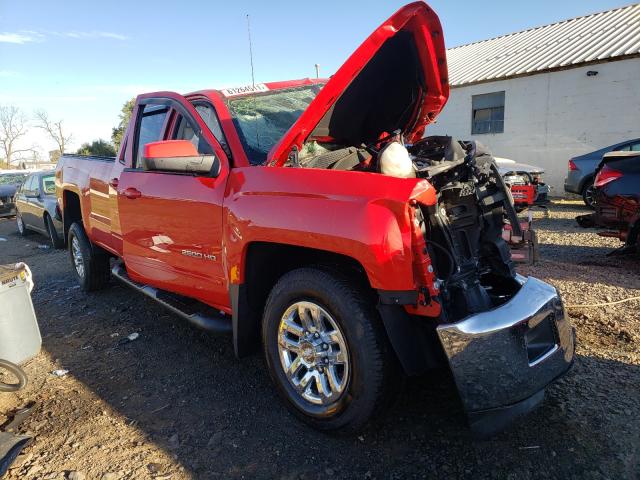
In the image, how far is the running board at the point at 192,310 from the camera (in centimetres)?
314

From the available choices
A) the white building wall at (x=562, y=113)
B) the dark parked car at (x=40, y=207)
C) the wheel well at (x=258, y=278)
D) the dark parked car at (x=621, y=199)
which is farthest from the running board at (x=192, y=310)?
the white building wall at (x=562, y=113)

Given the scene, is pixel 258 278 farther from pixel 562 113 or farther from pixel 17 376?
pixel 562 113

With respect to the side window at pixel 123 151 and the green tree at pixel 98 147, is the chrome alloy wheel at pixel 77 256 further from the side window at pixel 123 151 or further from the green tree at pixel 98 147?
the green tree at pixel 98 147

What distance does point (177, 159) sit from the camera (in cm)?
298

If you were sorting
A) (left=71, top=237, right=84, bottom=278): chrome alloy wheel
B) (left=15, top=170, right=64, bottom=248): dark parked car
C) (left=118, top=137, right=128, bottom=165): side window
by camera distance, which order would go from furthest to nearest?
(left=15, top=170, right=64, bottom=248): dark parked car, (left=71, top=237, right=84, bottom=278): chrome alloy wheel, (left=118, top=137, right=128, bottom=165): side window

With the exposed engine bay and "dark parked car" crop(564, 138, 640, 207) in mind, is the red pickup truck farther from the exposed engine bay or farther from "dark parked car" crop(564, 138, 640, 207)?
"dark parked car" crop(564, 138, 640, 207)

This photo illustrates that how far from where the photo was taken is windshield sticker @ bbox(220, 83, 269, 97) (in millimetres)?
3480

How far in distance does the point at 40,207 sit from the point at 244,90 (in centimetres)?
799

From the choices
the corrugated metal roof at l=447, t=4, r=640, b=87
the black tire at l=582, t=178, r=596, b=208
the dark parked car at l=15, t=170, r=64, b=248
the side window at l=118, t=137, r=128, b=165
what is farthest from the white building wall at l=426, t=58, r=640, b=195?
the side window at l=118, t=137, r=128, b=165

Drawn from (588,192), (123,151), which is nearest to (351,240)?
(123,151)

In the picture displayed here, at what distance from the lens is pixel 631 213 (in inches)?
214

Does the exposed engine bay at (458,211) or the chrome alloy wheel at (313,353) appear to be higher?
the exposed engine bay at (458,211)

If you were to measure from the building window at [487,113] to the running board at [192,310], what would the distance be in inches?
550

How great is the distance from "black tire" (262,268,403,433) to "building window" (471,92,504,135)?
14.4 metres
